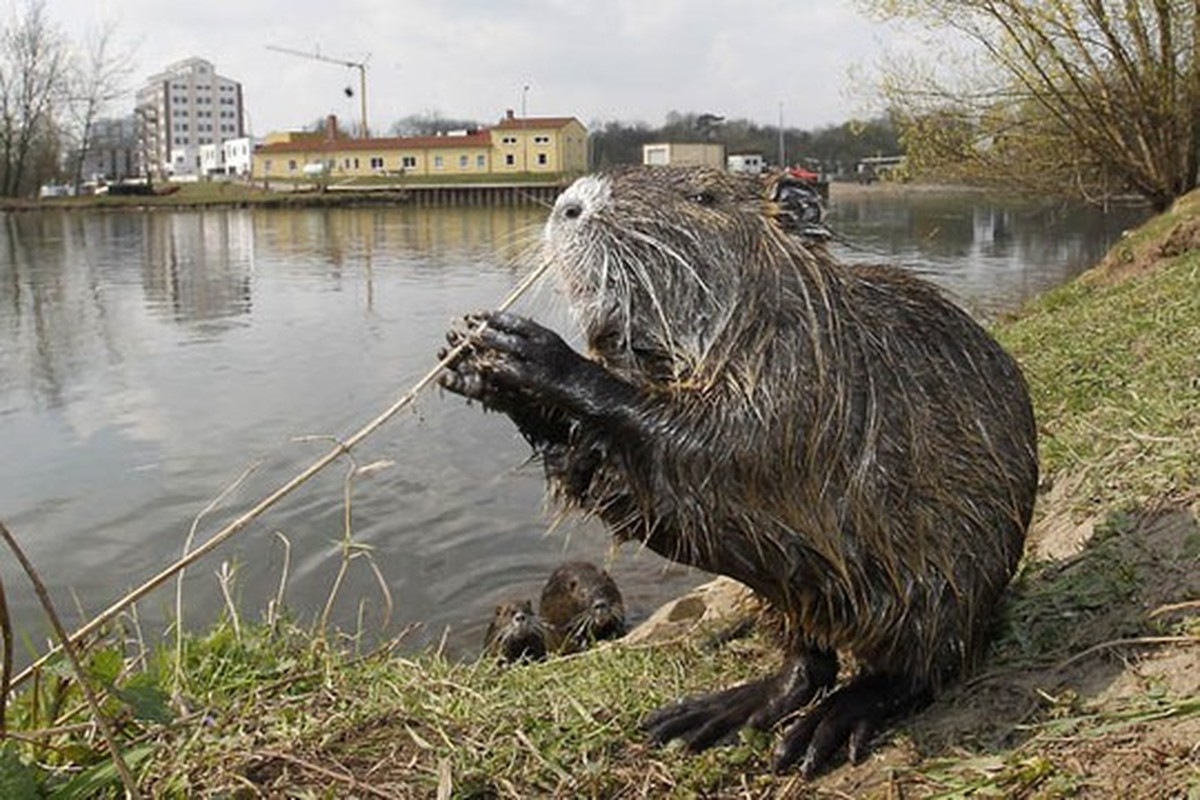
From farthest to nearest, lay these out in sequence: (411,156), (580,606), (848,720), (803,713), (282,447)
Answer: (411,156)
(282,447)
(580,606)
(803,713)
(848,720)

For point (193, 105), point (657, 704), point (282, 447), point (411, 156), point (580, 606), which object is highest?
point (193, 105)

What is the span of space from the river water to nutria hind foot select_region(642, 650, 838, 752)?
0.40 metres

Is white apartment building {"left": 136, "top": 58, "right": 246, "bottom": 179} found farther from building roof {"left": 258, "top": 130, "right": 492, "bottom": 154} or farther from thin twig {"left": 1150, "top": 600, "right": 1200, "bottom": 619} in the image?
thin twig {"left": 1150, "top": 600, "right": 1200, "bottom": 619}

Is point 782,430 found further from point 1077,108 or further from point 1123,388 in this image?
point 1077,108

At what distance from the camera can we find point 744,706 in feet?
8.35

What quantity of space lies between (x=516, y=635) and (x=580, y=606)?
542 millimetres

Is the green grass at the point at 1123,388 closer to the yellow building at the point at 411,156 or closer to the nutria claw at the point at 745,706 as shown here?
the nutria claw at the point at 745,706

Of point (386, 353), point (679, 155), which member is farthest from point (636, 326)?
point (386, 353)

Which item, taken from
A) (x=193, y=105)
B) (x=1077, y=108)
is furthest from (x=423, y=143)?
(x=193, y=105)

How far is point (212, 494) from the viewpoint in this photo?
7.60 m

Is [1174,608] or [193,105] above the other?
[193,105]

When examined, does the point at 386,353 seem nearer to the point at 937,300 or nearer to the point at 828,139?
the point at 937,300

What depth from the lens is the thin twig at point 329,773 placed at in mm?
2197

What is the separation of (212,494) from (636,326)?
5.88m
